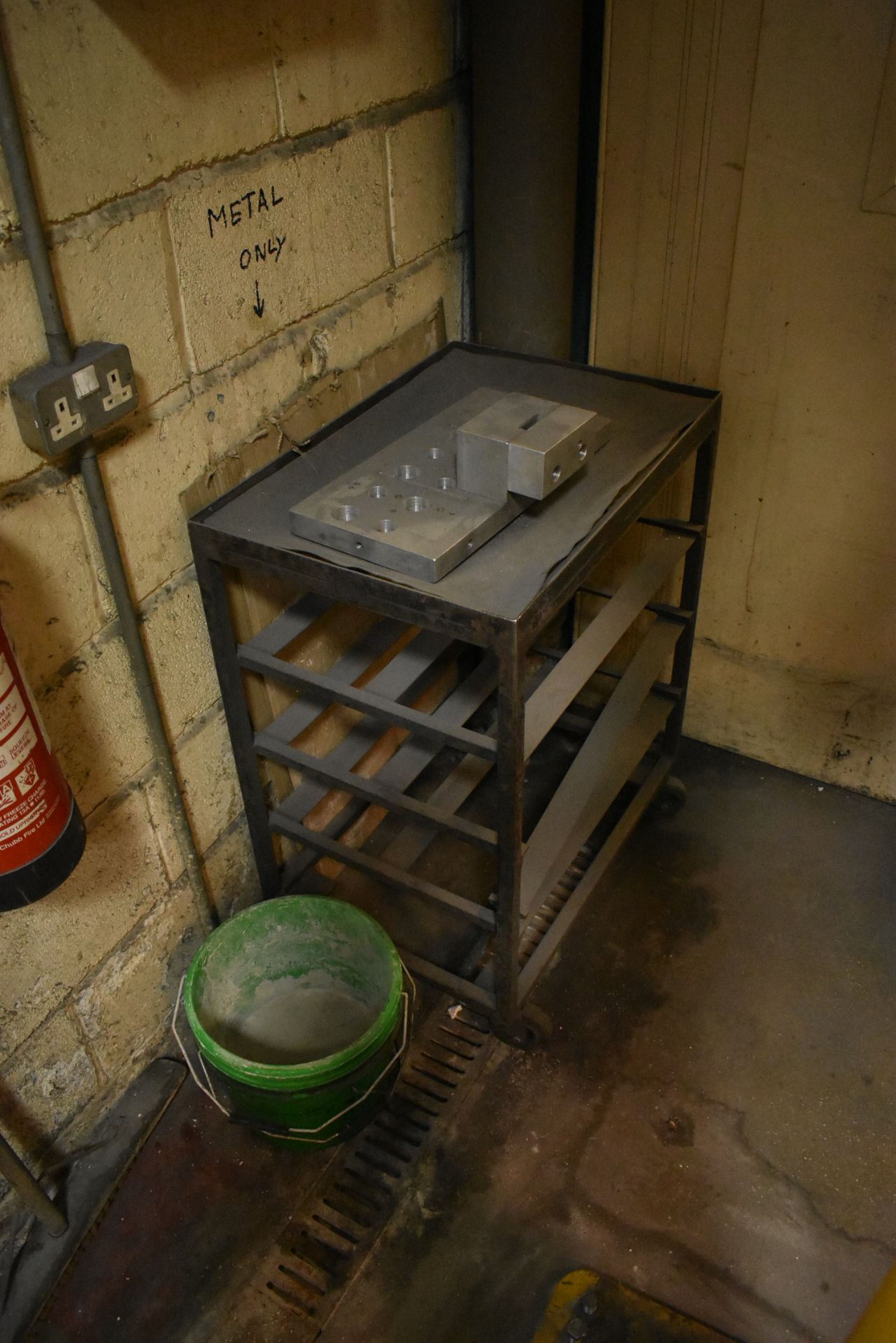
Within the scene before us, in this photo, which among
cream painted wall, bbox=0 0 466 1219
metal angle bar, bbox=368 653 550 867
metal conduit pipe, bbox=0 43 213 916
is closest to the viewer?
metal conduit pipe, bbox=0 43 213 916

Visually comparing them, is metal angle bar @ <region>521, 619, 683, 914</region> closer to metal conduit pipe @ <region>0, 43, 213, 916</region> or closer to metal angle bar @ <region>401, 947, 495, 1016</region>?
metal angle bar @ <region>401, 947, 495, 1016</region>

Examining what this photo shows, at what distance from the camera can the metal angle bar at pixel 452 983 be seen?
1764 millimetres

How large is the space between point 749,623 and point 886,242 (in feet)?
2.55

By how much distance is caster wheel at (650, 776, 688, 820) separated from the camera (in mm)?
2223

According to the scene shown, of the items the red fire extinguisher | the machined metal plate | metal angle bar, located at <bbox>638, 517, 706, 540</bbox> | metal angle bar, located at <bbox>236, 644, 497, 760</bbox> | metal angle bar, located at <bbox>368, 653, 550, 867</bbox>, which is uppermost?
the machined metal plate

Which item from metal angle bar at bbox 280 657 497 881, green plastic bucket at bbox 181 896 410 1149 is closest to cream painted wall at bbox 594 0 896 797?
metal angle bar at bbox 280 657 497 881

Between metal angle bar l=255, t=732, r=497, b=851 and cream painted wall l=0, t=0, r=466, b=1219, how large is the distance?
0.11m

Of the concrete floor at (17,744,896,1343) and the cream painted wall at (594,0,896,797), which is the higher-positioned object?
the cream painted wall at (594,0,896,797)

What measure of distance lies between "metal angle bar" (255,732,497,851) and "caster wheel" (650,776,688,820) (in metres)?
0.73

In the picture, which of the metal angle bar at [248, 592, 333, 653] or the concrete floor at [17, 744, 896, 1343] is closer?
the concrete floor at [17, 744, 896, 1343]

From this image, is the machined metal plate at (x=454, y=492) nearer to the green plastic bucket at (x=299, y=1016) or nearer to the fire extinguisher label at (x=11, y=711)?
the fire extinguisher label at (x=11, y=711)

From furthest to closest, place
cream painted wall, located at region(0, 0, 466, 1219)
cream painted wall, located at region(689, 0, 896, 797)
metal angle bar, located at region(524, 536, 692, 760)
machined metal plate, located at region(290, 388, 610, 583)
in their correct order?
cream painted wall, located at region(689, 0, 896, 797), metal angle bar, located at region(524, 536, 692, 760), machined metal plate, located at region(290, 388, 610, 583), cream painted wall, located at region(0, 0, 466, 1219)

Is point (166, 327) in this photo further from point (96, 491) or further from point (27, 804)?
point (27, 804)

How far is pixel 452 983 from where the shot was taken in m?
1.78
